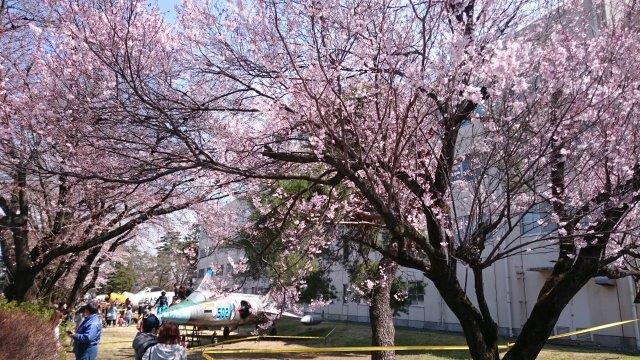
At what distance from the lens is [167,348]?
16.6 ft

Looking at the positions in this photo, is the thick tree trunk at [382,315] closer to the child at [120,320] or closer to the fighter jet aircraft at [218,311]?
the fighter jet aircraft at [218,311]

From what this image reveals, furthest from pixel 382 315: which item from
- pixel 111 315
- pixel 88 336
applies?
pixel 111 315

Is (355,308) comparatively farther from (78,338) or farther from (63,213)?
(78,338)

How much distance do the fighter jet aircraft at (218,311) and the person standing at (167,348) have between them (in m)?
13.4

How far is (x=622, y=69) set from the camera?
530cm

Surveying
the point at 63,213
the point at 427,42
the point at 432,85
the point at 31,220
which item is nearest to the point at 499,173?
the point at 432,85

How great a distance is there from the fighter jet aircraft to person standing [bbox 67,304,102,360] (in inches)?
428

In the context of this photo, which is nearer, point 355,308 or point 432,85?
point 432,85

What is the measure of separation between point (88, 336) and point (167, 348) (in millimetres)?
3041

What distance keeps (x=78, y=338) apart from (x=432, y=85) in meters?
6.12

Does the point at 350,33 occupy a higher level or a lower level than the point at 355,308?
higher

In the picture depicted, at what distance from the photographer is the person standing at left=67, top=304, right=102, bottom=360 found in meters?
7.40

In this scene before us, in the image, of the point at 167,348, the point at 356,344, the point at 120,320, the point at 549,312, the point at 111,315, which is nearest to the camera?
the point at 167,348

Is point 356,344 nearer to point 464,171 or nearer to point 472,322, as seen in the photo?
point 464,171
